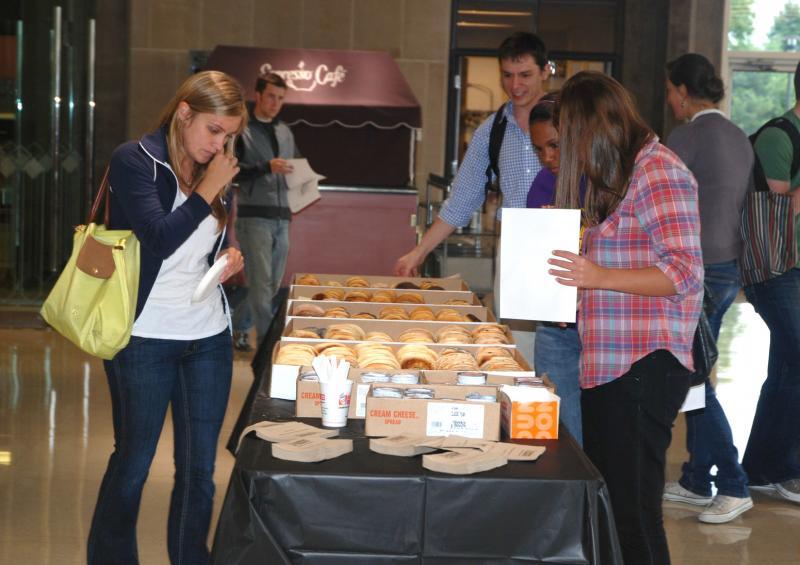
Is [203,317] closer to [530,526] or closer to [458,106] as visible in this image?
[530,526]

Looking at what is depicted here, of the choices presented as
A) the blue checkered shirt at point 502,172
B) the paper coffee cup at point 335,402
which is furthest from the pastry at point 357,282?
the paper coffee cup at point 335,402

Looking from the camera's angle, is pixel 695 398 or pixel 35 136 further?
pixel 35 136

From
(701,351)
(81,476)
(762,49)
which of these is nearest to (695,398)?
(701,351)

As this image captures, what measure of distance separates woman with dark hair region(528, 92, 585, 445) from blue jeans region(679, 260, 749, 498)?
1.04 m

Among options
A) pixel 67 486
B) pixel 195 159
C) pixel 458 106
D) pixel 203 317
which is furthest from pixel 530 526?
pixel 458 106

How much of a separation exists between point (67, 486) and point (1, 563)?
3.00ft

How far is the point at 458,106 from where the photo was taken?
1434cm

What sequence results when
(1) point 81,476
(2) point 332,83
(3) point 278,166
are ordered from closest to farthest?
(1) point 81,476, (3) point 278,166, (2) point 332,83

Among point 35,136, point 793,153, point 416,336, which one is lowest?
point 416,336

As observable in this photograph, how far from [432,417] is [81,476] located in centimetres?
290

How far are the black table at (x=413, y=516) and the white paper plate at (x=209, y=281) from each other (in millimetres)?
833

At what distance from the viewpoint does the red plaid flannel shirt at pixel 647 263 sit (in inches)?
104

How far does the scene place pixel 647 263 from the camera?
2721 millimetres

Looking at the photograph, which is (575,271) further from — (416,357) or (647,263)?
(416,357)
